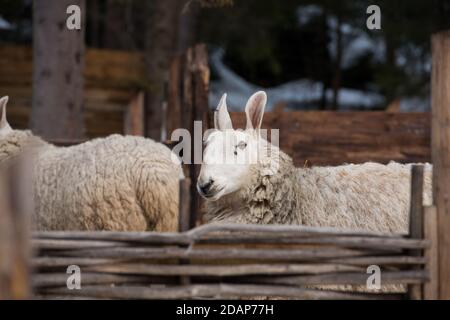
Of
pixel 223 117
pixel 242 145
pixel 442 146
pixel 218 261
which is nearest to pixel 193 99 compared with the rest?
pixel 223 117

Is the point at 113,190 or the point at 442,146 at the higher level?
the point at 442,146

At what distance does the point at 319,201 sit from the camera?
5.84m

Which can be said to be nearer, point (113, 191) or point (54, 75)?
point (113, 191)

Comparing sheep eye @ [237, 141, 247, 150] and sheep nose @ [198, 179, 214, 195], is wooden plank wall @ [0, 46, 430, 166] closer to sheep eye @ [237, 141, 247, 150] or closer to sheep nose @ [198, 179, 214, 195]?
sheep eye @ [237, 141, 247, 150]

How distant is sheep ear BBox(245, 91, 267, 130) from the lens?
19.4 ft

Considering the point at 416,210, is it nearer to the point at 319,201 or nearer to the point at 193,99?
the point at 319,201

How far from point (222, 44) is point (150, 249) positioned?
528 inches

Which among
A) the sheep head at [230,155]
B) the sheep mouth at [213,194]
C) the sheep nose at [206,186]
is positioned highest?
the sheep head at [230,155]

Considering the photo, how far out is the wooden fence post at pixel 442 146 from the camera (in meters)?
4.57

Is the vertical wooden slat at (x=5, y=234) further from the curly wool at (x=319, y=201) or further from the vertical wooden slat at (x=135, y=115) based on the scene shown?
the vertical wooden slat at (x=135, y=115)

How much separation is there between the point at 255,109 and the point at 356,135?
11.8 ft

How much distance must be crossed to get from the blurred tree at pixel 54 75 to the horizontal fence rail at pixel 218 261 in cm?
504

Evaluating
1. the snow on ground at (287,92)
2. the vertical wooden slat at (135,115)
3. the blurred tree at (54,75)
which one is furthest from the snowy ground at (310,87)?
the blurred tree at (54,75)
